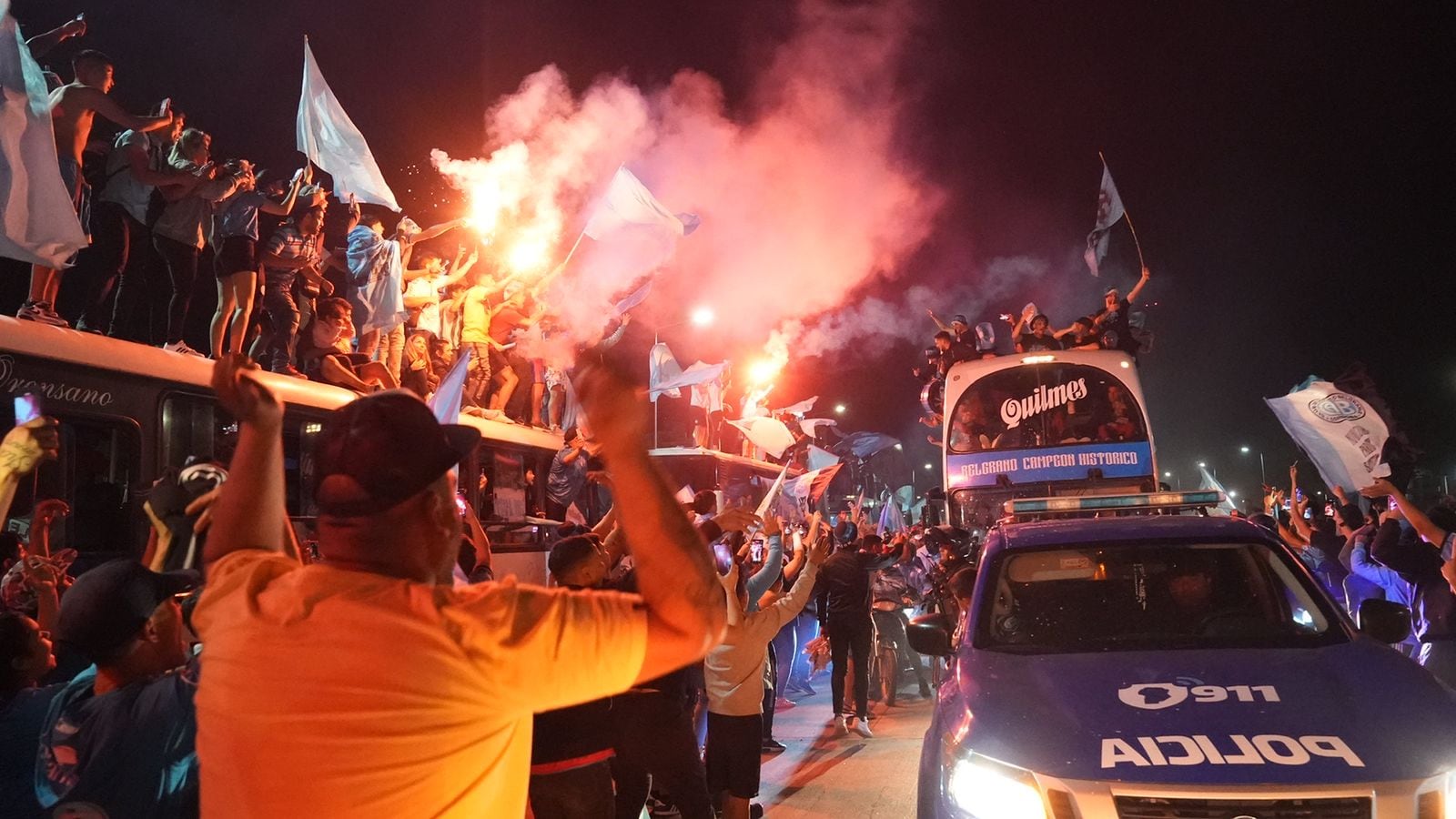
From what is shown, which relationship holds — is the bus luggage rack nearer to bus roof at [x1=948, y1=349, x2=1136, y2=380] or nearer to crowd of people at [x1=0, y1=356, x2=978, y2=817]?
crowd of people at [x1=0, y1=356, x2=978, y2=817]

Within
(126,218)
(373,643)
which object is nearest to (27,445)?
(373,643)

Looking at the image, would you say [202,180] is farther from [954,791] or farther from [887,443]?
[887,443]

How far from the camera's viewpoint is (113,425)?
6188mm

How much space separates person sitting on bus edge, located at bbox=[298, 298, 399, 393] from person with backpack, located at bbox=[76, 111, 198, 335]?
1653 millimetres

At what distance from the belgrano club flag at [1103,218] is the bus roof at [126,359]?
1272 cm

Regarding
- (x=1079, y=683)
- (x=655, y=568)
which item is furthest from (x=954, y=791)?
(x=655, y=568)

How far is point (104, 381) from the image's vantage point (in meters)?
6.14

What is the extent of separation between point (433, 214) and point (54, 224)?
995 cm

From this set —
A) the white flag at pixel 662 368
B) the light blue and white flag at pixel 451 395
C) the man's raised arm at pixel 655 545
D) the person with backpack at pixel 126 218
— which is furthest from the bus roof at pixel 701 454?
the man's raised arm at pixel 655 545

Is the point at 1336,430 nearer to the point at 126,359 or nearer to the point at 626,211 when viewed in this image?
the point at 626,211

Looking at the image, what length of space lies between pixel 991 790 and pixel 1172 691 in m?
0.87

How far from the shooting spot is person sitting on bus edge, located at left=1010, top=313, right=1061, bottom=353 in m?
13.9

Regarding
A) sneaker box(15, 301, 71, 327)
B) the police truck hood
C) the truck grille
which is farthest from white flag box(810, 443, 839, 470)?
the truck grille

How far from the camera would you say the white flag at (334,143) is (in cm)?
1104
